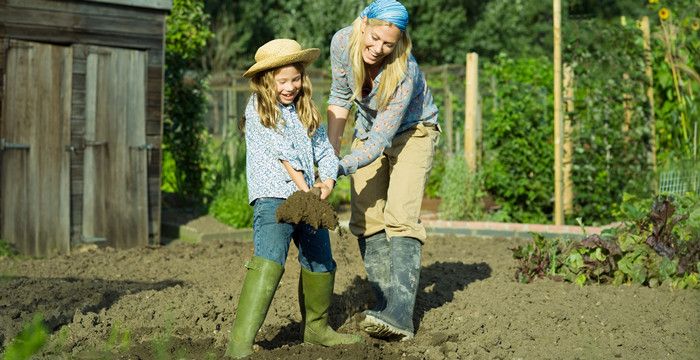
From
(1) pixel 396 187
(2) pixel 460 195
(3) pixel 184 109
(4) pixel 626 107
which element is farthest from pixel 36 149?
(4) pixel 626 107

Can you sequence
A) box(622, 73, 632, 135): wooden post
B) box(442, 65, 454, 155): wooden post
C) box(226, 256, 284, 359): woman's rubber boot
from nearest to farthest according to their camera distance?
box(226, 256, 284, 359): woman's rubber boot, box(622, 73, 632, 135): wooden post, box(442, 65, 454, 155): wooden post

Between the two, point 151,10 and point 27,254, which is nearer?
point 27,254

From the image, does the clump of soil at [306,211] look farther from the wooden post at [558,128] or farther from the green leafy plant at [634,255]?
the wooden post at [558,128]

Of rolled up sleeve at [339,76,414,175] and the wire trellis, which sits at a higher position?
rolled up sleeve at [339,76,414,175]

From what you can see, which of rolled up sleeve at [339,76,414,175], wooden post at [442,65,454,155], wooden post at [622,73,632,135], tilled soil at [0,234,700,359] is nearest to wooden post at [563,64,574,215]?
wooden post at [622,73,632,135]

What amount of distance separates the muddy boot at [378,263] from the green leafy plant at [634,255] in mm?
1462

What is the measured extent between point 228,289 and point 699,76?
22.0 ft

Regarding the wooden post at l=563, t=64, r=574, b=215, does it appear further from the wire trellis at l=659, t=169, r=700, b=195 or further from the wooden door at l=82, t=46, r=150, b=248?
the wooden door at l=82, t=46, r=150, b=248

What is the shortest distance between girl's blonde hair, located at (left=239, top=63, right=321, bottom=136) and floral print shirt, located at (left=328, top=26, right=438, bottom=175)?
271 mm

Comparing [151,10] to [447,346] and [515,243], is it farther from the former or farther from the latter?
[447,346]

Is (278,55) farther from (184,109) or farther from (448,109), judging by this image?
(448,109)

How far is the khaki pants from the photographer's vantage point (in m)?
5.17

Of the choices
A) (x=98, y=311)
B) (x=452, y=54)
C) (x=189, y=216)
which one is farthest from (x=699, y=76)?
(x=452, y=54)

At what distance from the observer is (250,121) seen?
14.7 ft
